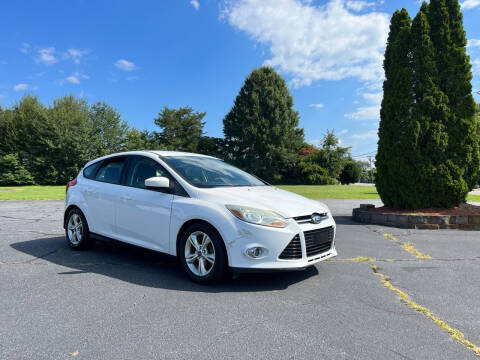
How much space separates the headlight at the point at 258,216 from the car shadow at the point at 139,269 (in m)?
0.77

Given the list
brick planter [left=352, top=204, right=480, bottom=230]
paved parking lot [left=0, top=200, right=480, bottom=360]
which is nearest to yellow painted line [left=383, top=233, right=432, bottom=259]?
paved parking lot [left=0, top=200, right=480, bottom=360]

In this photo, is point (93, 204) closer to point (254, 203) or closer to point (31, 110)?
point (254, 203)

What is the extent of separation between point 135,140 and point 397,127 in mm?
41882

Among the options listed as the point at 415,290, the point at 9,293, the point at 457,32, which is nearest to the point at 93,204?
the point at 9,293

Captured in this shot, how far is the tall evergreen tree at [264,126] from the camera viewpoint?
4138cm

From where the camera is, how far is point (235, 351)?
2.43 metres

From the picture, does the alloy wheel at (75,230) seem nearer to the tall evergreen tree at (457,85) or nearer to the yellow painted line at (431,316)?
the yellow painted line at (431,316)

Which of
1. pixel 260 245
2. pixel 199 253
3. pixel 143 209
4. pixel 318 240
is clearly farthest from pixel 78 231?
pixel 318 240

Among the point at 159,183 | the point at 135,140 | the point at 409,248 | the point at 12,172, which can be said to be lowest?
the point at 409,248

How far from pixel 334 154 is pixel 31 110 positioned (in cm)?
3721

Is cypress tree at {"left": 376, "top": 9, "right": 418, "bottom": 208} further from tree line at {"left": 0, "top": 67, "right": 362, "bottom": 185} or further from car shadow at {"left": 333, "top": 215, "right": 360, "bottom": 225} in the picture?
tree line at {"left": 0, "top": 67, "right": 362, "bottom": 185}

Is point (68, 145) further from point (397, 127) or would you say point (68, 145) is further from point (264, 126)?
point (397, 127)

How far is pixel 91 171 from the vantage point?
5.70 m

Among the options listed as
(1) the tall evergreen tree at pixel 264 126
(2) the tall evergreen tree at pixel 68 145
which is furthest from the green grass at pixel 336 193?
(2) the tall evergreen tree at pixel 68 145
